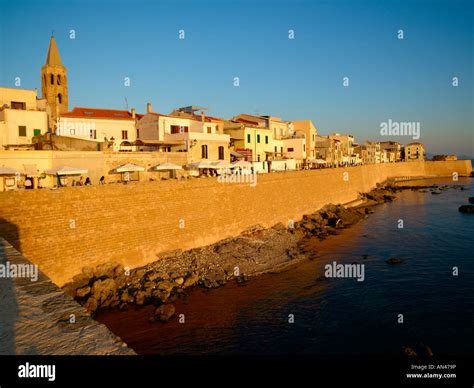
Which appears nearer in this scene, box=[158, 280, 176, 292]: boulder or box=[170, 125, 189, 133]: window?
box=[158, 280, 176, 292]: boulder

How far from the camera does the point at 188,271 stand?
61.2ft

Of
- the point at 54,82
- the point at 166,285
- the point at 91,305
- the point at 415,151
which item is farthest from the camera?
the point at 415,151

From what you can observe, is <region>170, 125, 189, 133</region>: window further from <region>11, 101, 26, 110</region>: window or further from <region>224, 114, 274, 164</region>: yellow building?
<region>11, 101, 26, 110</region>: window

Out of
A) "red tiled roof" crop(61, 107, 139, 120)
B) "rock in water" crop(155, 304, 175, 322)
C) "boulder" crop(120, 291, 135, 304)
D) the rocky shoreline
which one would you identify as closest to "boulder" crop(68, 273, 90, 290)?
the rocky shoreline

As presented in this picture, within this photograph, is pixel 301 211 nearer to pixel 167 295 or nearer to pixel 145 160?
pixel 145 160

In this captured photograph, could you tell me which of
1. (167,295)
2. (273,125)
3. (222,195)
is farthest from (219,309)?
(273,125)

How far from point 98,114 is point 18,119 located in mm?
7249

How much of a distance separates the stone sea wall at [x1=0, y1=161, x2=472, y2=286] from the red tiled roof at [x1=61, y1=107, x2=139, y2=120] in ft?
47.2

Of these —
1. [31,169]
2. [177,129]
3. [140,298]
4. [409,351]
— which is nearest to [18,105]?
[31,169]

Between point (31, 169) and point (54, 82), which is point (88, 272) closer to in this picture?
point (31, 169)

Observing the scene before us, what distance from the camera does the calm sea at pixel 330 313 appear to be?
12.4 m

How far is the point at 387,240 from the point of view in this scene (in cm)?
2733

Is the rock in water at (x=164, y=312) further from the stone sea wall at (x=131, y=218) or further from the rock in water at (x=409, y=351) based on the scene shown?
the rock in water at (x=409, y=351)

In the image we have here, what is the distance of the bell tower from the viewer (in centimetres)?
4031
